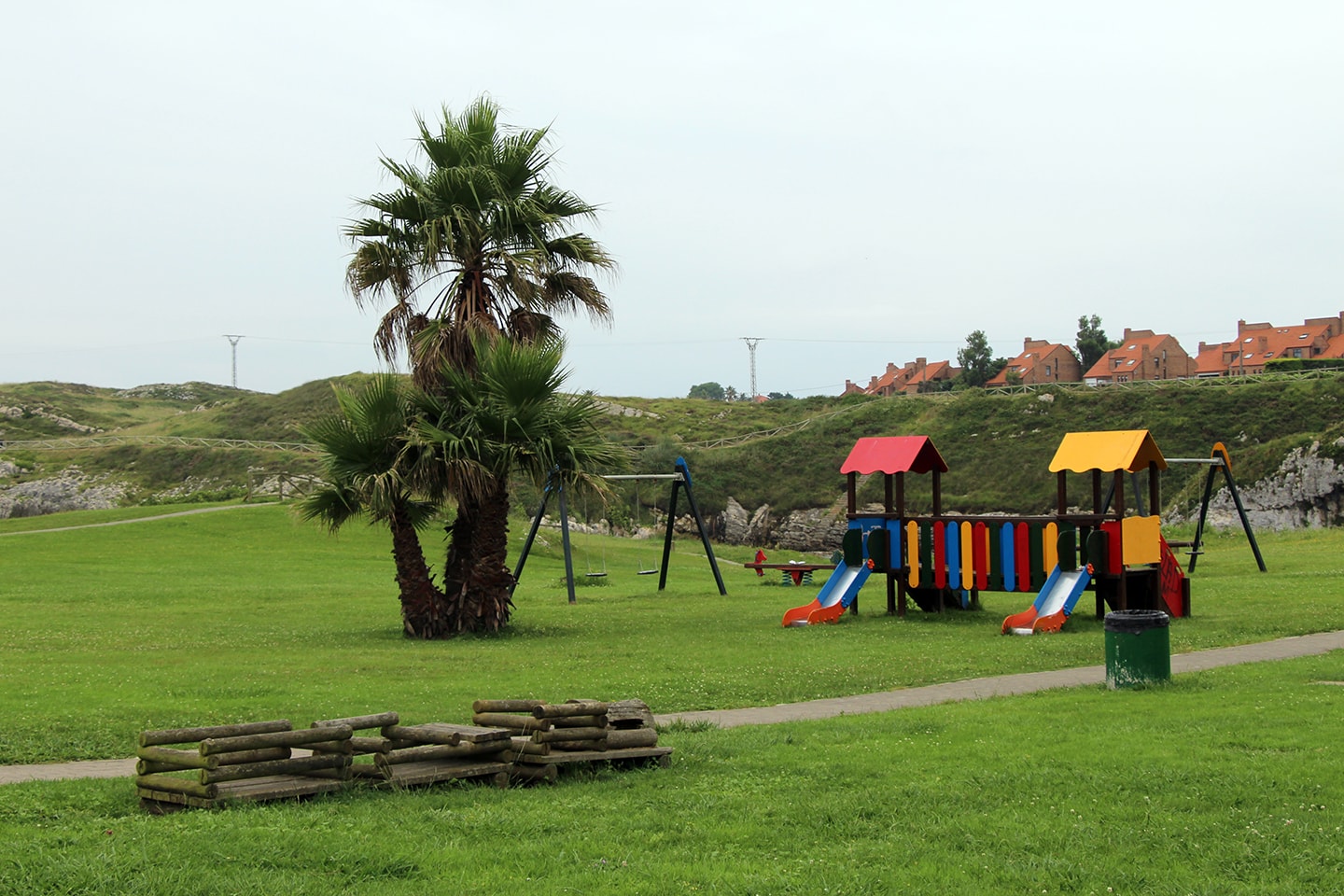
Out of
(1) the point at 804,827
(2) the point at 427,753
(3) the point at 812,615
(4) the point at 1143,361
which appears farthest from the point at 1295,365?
(2) the point at 427,753

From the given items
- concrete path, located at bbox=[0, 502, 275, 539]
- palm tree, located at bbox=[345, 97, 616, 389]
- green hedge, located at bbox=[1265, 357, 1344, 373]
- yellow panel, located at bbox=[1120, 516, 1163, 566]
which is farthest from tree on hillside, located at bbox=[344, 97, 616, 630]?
green hedge, located at bbox=[1265, 357, 1344, 373]

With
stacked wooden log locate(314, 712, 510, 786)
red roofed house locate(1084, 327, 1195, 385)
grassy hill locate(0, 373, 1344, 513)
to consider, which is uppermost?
red roofed house locate(1084, 327, 1195, 385)

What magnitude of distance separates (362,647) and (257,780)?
10.4 meters

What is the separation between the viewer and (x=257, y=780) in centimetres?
814

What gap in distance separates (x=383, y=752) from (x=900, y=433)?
75.5 meters

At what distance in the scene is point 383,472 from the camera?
2009 cm

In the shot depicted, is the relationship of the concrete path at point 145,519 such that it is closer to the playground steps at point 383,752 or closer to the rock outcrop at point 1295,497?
the playground steps at point 383,752

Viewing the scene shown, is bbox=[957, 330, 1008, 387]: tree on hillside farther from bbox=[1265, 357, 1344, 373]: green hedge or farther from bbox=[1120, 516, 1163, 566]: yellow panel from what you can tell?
bbox=[1120, 516, 1163, 566]: yellow panel

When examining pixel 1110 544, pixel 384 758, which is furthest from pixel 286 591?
pixel 384 758

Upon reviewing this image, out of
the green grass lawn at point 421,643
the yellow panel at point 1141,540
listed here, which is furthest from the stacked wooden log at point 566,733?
the yellow panel at point 1141,540

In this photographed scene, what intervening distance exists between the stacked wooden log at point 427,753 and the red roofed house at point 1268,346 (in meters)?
103

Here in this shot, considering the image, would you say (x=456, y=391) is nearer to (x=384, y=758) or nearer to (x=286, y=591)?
(x=286, y=591)

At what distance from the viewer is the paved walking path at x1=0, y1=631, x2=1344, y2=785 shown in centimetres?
945

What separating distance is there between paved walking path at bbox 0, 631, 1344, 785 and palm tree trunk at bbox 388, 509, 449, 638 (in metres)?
9.03
